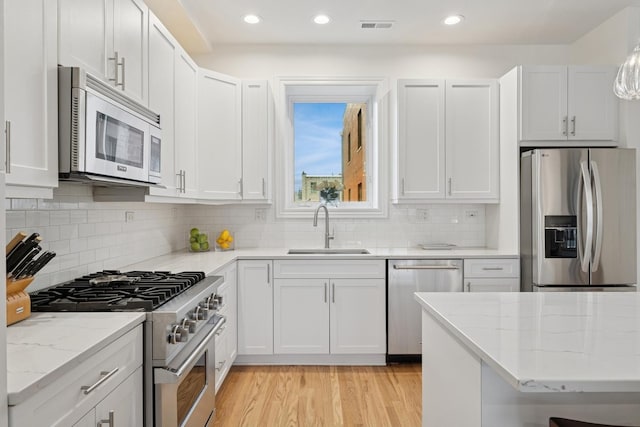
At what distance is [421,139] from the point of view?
3.80m

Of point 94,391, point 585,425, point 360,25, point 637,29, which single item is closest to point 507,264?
point 637,29

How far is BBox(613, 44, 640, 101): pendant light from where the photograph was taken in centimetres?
197

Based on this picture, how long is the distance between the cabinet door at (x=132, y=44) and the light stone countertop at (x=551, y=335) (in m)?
1.69

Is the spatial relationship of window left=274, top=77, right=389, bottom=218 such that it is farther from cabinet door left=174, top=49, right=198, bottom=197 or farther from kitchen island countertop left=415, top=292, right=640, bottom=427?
kitchen island countertop left=415, top=292, right=640, bottom=427

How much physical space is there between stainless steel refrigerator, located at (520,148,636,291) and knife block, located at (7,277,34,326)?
3144 mm

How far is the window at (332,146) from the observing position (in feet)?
13.4

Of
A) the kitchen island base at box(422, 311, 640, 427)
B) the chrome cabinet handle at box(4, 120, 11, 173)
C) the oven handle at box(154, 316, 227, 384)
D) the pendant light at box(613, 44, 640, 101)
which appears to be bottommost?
the oven handle at box(154, 316, 227, 384)

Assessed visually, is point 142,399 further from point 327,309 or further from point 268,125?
point 268,125

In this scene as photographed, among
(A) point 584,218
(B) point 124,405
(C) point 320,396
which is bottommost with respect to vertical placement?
(C) point 320,396

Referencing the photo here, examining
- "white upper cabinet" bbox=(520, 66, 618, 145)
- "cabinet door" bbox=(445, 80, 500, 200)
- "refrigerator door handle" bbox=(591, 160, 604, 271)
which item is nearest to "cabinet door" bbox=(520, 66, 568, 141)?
"white upper cabinet" bbox=(520, 66, 618, 145)

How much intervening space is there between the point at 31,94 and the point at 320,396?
2.41 meters

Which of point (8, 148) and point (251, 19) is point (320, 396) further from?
point (251, 19)

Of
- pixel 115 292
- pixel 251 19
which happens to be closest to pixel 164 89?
pixel 251 19

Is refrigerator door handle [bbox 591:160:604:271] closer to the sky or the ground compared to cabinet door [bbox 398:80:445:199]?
closer to the ground
